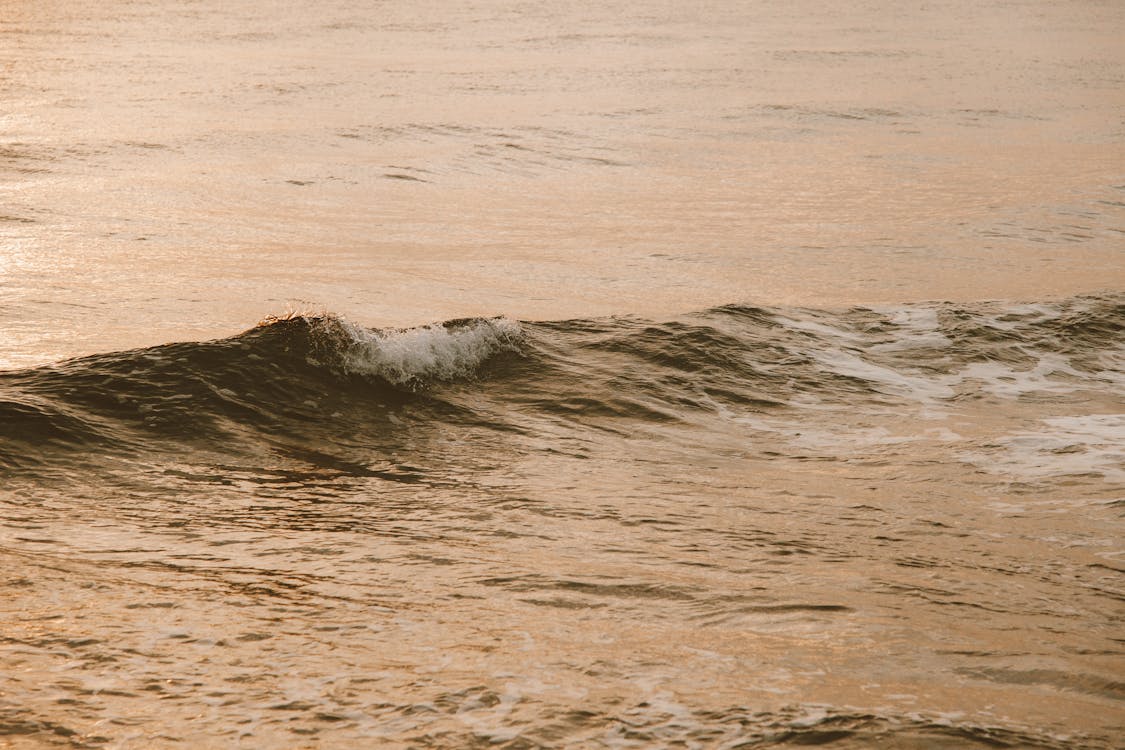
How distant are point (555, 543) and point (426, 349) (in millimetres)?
2676

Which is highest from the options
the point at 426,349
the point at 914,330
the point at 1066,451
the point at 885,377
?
the point at 426,349

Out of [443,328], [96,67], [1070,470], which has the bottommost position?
[1070,470]

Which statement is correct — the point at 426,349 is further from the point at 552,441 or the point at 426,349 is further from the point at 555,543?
the point at 555,543

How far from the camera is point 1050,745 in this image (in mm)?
3051

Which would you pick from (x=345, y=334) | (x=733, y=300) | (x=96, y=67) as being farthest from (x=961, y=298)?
(x=96, y=67)

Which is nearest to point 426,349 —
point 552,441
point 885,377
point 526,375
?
point 526,375

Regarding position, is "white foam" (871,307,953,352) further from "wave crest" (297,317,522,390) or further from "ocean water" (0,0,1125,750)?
"wave crest" (297,317,522,390)

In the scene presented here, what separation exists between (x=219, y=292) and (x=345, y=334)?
252 centimetres

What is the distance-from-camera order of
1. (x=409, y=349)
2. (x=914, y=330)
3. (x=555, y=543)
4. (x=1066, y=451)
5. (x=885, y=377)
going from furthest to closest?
(x=914, y=330) < (x=885, y=377) < (x=409, y=349) < (x=1066, y=451) < (x=555, y=543)

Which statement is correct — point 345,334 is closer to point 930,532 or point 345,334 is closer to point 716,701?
point 930,532

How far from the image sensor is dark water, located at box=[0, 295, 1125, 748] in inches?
125

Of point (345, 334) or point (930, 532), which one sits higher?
point (345, 334)

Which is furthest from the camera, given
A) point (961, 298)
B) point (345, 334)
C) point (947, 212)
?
point (947, 212)

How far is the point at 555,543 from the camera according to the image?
4484mm
